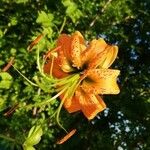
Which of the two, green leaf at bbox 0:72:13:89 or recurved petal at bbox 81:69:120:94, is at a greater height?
recurved petal at bbox 81:69:120:94

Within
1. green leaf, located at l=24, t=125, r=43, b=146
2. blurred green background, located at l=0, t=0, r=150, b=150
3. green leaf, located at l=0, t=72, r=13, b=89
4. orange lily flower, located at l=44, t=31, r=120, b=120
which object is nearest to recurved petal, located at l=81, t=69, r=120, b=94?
orange lily flower, located at l=44, t=31, r=120, b=120

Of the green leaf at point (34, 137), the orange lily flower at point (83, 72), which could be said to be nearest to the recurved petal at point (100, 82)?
the orange lily flower at point (83, 72)

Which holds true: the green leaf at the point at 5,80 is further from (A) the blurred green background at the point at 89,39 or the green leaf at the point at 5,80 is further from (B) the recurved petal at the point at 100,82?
(B) the recurved petal at the point at 100,82

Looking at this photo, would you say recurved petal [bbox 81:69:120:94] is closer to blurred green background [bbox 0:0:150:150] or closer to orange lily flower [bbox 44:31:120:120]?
orange lily flower [bbox 44:31:120:120]

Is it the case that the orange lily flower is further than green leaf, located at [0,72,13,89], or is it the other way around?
green leaf, located at [0,72,13,89]

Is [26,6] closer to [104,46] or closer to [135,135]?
[135,135]

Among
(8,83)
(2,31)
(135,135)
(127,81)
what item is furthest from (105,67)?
(127,81)

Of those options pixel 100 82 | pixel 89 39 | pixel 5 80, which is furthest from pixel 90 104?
pixel 89 39

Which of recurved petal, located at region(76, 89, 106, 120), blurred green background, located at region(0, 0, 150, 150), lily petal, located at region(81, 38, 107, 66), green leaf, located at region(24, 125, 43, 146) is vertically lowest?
blurred green background, located at region(0, 0, 150, 150)
